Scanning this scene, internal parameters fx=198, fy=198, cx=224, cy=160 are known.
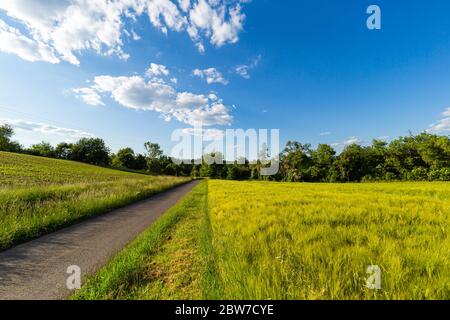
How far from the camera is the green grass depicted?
3.46 meters

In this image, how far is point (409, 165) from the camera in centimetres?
6419

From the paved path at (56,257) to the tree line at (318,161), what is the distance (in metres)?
77.7

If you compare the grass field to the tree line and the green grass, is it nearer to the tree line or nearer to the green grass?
the green grass

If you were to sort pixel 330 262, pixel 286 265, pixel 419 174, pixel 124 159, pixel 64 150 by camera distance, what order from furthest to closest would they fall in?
pixel 124 159, pixel 64 150, pixel 419 174, pixel 286 265, pixel 330 262

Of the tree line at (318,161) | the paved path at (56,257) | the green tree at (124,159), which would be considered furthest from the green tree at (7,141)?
the paved path at (56,257)

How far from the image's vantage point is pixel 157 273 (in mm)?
4242

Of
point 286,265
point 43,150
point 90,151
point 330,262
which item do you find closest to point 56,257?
point 286,265

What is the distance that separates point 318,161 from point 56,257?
8561cm

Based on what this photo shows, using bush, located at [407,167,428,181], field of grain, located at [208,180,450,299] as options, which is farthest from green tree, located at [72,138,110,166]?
bush, located at [407,167,428,181]

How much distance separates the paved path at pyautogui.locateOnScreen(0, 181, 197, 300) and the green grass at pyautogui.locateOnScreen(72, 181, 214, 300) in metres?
0.49

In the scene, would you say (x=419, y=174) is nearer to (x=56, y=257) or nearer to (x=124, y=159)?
(x=56, y=257)

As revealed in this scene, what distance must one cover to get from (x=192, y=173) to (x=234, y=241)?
111633mm
